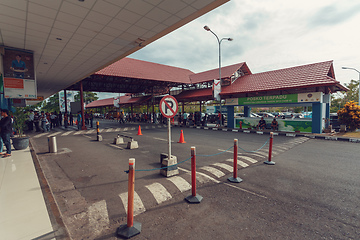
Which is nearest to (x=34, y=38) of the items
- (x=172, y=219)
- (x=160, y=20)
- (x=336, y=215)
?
(x=160, y=20)

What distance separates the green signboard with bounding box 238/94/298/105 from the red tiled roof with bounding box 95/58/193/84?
9.49 metres

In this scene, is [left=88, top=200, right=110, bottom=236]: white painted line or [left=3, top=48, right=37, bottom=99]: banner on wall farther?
[left=3, top=48, right=37, bottom=99]: banner on wall

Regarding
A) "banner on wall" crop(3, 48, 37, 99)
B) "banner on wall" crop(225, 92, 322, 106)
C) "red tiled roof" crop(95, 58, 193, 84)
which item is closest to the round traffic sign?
"banner on wall" crop(3, 48, 37, 99)

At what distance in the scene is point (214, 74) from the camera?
897 inches

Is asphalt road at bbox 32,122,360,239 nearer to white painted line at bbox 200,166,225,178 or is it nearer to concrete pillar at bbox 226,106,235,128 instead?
white painted line at bbox 200,166,225,178

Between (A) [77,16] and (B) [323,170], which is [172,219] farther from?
(A) [77,16]

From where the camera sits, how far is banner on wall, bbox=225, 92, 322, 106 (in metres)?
13.3

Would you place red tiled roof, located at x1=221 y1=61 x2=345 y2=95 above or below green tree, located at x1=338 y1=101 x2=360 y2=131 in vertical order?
above

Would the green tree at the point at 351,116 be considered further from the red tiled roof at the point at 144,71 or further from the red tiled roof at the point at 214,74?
the red tiled roof at the point at 144,71

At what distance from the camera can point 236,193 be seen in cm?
408

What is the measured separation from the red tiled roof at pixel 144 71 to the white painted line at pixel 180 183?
1455 cm

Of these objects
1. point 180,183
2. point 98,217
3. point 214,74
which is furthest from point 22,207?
point 214,74

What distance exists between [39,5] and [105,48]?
3.50 metres

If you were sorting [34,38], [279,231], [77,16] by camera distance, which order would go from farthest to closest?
[34,38]
[77,16]
[279,231]
